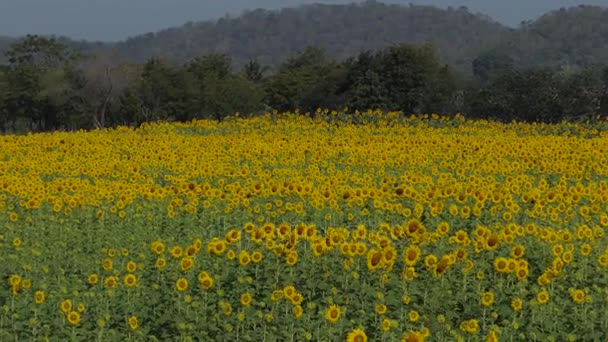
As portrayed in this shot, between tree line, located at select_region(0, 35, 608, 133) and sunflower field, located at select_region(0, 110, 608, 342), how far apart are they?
1788 centimetres

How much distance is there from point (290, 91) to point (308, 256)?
152ft

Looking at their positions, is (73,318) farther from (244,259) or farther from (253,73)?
(253,73)

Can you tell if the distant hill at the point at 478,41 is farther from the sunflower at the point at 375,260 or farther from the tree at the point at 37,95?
the sunflower at the point at 375,260

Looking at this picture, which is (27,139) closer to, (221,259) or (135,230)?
(135,230)

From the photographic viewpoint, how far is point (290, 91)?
53156mm

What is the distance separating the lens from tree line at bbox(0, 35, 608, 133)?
100ft

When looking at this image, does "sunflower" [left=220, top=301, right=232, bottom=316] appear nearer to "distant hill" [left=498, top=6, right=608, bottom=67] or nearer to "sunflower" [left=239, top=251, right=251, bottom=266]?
"sunflower" [left=239, top=251, right=251, bottom=266]

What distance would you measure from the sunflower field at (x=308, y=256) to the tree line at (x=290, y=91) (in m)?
17.9

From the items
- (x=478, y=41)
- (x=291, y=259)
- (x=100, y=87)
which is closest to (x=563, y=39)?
(x=478, y=41)

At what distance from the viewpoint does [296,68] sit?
6256 centimetres

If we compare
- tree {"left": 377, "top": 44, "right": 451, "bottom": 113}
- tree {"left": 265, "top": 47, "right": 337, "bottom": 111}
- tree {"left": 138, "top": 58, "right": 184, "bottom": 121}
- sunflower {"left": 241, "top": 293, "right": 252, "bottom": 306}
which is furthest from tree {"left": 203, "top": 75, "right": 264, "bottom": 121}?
sunflower {"left": 241, "top": 293, "right": 252, "bottom": 306}

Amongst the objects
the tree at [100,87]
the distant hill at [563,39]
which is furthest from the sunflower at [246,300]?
the distant hill at [563,39]

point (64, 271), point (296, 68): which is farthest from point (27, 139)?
point (296, 68)

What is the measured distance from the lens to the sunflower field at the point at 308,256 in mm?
Answer: 5934
